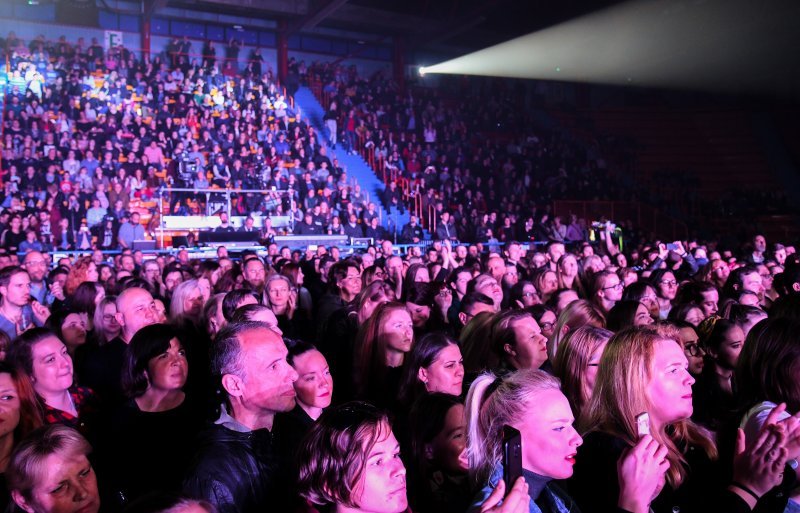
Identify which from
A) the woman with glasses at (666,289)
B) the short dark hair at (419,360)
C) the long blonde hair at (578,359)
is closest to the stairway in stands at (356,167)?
the woman with glasses at (666,289)

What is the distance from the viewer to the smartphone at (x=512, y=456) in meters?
1.64

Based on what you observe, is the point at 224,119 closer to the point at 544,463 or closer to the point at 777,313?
the point at 777,313

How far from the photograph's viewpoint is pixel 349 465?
2.03m

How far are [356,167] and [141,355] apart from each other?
16.5 m

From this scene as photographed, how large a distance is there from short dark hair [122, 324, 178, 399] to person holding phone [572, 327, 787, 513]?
84.4 inches

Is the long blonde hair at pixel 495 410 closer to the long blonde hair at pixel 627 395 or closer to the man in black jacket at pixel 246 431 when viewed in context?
the long blonde hair at pixel 627 395

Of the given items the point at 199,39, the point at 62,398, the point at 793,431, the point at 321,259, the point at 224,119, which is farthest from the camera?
the point at 199,39

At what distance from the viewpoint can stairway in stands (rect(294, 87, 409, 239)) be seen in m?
17.5

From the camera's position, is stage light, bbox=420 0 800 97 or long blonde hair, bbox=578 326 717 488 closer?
long blonde hair, bbox=578 326 717 488

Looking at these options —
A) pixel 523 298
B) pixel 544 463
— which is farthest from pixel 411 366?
pixel 523 298

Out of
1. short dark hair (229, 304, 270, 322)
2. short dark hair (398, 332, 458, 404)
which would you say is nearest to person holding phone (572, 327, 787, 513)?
short dark hair (398, 332, 458, 404)

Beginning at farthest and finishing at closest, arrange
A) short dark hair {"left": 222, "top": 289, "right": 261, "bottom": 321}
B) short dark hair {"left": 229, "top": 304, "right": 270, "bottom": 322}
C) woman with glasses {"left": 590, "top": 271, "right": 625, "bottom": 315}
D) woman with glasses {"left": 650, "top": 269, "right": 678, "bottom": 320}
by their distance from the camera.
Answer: woman with glasses {"left": 650, "top": 269, "right": 678, "bottom": 320} < woman with glasses {"left": 590, "top": 271, "right": 625, "bottom": 315} < short dark hair {"left": 222, "top": 289, "right": 261, "bottom": 321} < short dark hair {"left": 229, "top": 304, "right": 270, "bottom": 322}

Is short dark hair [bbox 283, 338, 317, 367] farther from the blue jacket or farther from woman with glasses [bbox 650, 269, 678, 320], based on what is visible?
woman with glasses [bbox 650, 269, 678, 320]

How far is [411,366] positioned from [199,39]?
21770 millimetres
